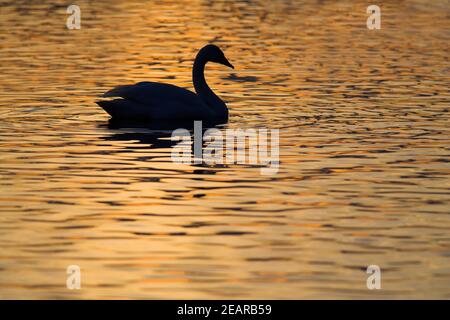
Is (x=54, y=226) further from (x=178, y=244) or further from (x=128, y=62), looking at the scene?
(x=128, y=62)

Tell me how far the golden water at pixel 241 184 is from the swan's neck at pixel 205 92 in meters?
0.50

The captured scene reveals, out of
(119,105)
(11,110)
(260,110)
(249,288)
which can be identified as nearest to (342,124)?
(260,110)

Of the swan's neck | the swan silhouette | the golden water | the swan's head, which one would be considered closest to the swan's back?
the swan silhouette

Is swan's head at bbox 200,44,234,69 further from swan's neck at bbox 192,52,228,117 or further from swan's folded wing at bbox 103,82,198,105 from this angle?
swan's folded wing at bbox 103,82,198,105

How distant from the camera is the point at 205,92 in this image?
2044 cm

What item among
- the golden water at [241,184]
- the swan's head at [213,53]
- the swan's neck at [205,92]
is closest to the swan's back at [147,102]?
the golden water at [241,184]

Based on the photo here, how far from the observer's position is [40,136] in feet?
58.3

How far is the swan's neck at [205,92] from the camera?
19734 millimetres

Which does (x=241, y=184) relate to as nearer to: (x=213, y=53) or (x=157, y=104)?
(x=157, y=104)

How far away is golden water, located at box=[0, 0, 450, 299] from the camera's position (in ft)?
34.3

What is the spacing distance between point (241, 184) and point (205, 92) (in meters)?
6.43

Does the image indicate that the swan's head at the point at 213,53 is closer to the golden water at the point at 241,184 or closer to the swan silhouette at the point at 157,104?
the golden water at the point at 241,184

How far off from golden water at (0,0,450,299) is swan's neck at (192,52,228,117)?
1.64 feet

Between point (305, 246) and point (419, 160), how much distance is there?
4765mm
